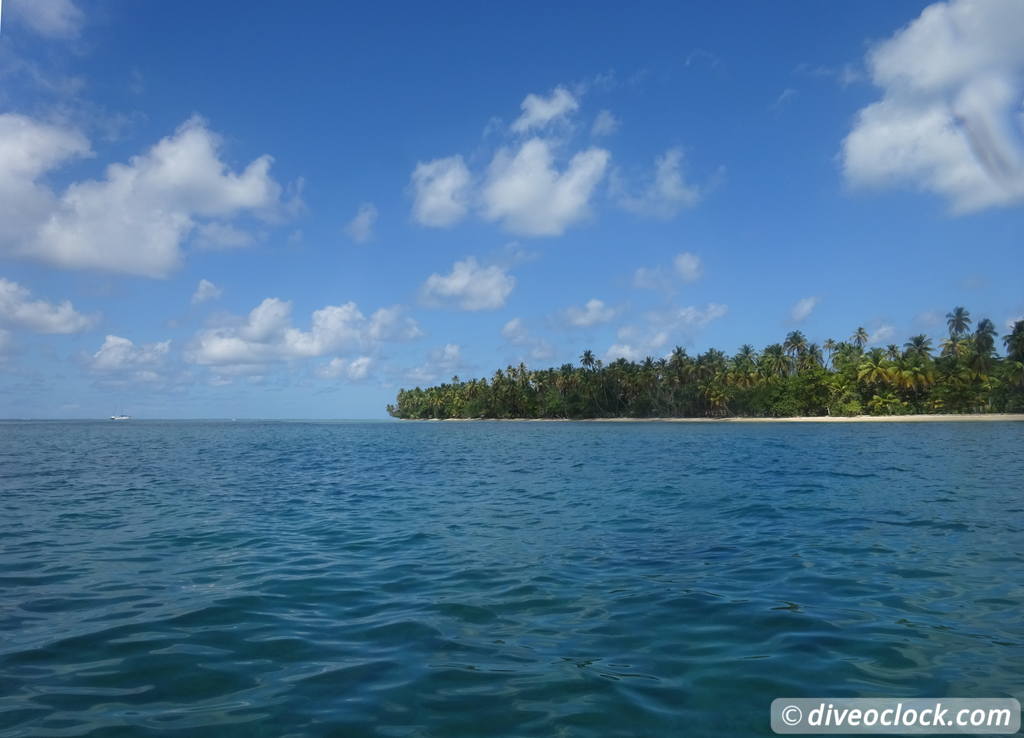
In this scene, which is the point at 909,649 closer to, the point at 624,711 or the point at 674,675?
the point at 674,675

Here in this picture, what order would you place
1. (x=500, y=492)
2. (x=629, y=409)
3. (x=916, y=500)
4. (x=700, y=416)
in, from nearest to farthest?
1. (x=916, y=500)
2. (x=500, y=492)
3. (x=700, y=416)
4. (x=629, y=409)

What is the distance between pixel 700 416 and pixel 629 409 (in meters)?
22.6

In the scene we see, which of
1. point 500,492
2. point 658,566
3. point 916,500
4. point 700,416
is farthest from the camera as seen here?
point 700,416

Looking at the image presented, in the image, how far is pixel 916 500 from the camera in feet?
68.6

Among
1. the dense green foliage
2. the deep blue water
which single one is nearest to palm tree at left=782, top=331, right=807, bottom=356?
the dense green foliage

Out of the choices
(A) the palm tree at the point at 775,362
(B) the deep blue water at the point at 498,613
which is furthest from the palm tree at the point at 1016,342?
(B) the deep blue water at the point at 498,613

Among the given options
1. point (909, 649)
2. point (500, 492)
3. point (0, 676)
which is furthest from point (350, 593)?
point (500, 492)

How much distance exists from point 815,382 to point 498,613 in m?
151
